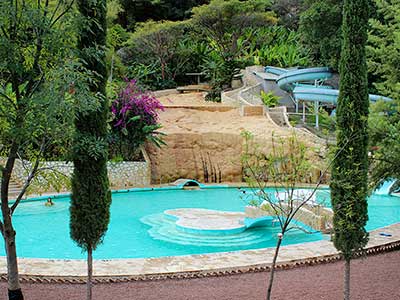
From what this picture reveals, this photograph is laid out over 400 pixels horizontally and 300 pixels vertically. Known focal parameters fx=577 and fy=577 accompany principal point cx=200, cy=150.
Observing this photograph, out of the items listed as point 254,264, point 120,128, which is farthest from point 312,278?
point 120,128

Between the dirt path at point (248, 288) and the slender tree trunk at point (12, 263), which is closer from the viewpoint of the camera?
the slender tree trunk at point (12, 263)

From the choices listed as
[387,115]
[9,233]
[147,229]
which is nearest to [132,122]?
[147,229]

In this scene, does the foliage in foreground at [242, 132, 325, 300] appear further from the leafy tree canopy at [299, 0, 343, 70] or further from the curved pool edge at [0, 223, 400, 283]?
the leafy tree canopy at [299, 0, 343, 70]

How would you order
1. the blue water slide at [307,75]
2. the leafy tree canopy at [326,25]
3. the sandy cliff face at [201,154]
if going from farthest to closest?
the blue water slide at [307,75]
the leafy tree canopy at [326,25]
the sandy cliff face at [201,154]

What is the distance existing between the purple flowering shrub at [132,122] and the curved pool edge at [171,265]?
12.0m

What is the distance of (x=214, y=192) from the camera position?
2164 centimetres

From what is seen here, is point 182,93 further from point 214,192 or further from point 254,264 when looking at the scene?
point 254,264

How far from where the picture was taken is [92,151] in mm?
7816

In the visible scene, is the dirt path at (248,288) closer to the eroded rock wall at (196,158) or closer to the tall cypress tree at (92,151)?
the tall cypress tree at (92,151)

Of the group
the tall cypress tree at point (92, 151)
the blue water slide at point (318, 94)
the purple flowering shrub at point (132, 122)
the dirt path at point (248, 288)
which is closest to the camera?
the tall cypress tree at point (92, 151)

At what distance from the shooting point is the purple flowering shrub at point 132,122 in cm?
2255

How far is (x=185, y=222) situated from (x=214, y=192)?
6.05 meters

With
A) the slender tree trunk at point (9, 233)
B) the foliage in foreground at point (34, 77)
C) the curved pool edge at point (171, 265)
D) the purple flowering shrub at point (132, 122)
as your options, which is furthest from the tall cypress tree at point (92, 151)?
the purple flowering shrub at point (132, 122)

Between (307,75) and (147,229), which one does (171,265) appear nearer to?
(147,229)
